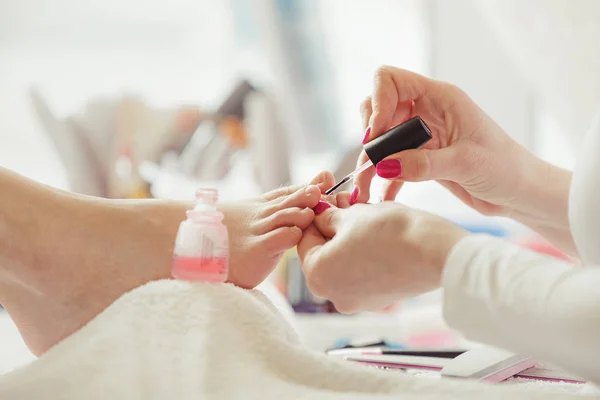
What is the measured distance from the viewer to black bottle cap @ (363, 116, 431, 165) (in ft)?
2.77

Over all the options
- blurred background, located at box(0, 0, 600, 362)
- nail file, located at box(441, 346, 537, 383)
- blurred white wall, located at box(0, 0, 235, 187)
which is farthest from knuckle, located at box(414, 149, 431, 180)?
blurred white wall, located at box(0, 0, 235, 187)

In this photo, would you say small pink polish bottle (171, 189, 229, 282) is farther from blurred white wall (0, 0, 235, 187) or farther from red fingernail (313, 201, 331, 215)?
blurred white wall (0, 0, 235, 187)

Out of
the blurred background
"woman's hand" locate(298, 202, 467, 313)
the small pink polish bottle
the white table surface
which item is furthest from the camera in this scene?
the blurred background

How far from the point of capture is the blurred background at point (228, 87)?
2.15m

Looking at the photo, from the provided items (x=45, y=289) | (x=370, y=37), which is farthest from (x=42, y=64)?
(x=45, y=289)

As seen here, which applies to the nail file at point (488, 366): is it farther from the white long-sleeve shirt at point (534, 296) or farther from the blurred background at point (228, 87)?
the blurred background at point (228, 87)

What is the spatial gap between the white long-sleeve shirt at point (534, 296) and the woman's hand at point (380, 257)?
0.07 meters

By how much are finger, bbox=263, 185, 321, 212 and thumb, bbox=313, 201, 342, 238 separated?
2 centimetres

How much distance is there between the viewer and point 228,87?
94.4 inches

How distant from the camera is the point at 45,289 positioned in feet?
2.98

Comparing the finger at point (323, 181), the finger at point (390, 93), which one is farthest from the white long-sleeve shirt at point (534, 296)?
the finger at point (323, 181)

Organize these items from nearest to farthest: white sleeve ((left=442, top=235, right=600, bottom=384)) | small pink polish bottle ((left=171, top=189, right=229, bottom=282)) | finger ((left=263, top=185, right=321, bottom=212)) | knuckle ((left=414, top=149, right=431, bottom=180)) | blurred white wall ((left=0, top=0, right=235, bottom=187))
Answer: white sleeve ((left=442, top=235, right=600, bottom=384)) < small pink polish bottle ((left=171, top=189, right=229, bottom=282)) < knuckle ((left=414, top=149, right=431, bottom=180)) < finger ((left=263, top=185, right=321, bottom=212)) < blurred white wall ((left=0, top=0, right=235, bottom=187))

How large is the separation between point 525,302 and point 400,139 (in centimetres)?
37

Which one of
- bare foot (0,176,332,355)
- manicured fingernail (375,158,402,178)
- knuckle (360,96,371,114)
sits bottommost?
bare foot (0,176,332,355)
